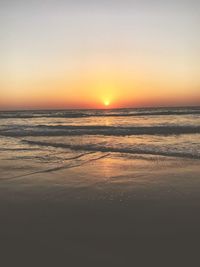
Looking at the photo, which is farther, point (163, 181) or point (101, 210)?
point (163, 181)

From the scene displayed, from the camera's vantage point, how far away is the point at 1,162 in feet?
27.5

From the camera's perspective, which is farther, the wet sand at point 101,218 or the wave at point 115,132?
the wave at point 115,132

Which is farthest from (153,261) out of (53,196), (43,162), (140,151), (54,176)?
(140,151)

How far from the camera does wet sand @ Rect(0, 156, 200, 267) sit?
2.99 m

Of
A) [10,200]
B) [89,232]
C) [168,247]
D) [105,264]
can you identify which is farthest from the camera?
[10,200]

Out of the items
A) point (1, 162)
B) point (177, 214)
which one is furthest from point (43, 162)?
point (177, 214)

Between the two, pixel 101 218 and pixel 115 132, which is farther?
pixel 115 132

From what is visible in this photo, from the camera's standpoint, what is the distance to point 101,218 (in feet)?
13.1

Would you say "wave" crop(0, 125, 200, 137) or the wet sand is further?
"wave" crop(0, 125, 200, 137)

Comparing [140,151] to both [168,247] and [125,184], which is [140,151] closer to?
[125,184]

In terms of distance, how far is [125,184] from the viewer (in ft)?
19.0

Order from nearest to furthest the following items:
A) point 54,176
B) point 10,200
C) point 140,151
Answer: point 10,200, point 54,176, point 140,151

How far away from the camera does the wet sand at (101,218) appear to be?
9.82 ft

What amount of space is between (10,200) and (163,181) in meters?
2.77
